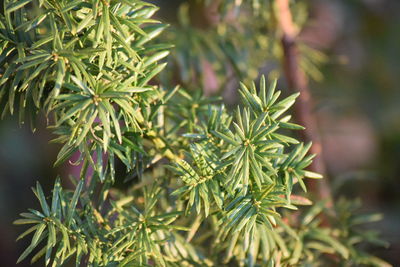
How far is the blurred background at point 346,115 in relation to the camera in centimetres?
85

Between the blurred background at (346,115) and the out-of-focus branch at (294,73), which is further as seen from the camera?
the blurred background at (346,115)

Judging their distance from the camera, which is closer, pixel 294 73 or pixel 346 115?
pixel 294 73

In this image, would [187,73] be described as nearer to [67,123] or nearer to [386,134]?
[67,123]

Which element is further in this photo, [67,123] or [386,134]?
[386,134]

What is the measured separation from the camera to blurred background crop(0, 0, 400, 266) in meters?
0.85

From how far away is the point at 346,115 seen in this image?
95 centimetres

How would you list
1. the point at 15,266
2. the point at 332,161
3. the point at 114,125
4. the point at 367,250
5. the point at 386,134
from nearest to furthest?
the point at 114,125 < the point at 367,250 < the point at 15,266 < the point at 386,134 < the point at 332,161

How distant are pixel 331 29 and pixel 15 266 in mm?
832

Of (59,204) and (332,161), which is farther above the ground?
(59,204)

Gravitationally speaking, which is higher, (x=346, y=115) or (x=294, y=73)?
(x=294, y=73)

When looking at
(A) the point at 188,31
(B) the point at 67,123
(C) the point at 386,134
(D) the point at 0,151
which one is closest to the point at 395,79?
(C) the point at 386,134

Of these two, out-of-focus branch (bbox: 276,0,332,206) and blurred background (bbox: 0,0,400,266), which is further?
blurred background (bbox: 0,0,400,266)

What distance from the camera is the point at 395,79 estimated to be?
3.49 feet

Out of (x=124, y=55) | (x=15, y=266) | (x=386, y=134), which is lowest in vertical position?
(x=15, y=266)
